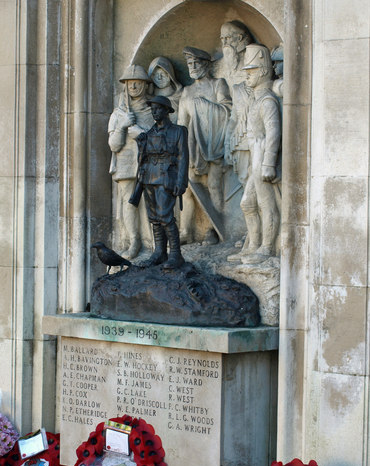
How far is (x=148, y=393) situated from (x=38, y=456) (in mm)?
1722

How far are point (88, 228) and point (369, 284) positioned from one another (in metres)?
3.55

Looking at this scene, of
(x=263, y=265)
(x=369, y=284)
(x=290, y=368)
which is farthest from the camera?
(x=263, y=265)

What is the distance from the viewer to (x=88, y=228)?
11.5m

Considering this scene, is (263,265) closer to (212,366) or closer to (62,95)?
(212,366)

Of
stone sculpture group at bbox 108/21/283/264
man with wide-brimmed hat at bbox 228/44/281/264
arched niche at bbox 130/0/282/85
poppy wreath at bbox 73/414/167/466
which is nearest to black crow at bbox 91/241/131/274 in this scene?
stone sculpture group at bbox 108/21/283/264

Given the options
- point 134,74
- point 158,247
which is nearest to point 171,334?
point 158,247

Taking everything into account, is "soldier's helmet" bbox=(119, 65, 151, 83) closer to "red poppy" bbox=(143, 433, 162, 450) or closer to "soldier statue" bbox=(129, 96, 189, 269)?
"soldier statue" bbox=(129, 96, 189, 269)

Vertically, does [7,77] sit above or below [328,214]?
above

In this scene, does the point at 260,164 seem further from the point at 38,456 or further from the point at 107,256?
the point at 38,456

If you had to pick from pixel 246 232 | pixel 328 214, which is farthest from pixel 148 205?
pixel 328 214

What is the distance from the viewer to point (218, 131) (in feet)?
36.3

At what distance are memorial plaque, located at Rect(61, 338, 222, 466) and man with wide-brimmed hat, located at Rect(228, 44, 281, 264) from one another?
4.08ft

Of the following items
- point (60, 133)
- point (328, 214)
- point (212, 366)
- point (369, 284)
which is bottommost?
point (212, 366)

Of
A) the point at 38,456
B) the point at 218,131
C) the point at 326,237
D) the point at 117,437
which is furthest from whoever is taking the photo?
the point at 38,456
